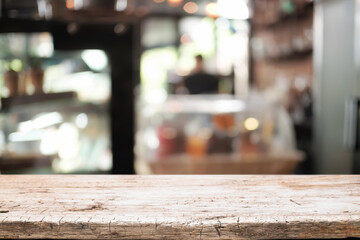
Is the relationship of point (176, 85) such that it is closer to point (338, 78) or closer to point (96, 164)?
point (338, 78)

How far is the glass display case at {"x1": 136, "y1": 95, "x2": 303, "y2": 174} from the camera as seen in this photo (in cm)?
347

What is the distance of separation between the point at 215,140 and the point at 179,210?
9.60ft

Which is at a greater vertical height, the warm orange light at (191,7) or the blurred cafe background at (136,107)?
the warm orange light at (191,7)

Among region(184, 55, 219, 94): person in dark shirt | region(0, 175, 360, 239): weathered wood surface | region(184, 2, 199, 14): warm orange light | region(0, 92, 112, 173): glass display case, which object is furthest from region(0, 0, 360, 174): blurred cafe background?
region(184, 2, 199, 14): warm orange light

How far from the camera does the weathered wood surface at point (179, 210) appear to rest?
2.19ft

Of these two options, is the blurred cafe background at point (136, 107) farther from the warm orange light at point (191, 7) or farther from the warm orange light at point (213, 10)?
the warm orange light at point (191, 7)

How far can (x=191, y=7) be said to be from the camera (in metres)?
10.1

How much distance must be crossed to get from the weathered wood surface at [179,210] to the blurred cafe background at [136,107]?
68.0 inches

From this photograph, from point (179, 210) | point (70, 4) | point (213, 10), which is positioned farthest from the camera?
point (213, 10)

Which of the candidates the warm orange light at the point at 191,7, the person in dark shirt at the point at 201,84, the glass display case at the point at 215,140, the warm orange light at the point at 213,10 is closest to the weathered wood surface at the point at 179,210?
the glass display case at the point at 215,140

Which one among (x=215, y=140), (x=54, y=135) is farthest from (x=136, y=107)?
(x=54, y=135)

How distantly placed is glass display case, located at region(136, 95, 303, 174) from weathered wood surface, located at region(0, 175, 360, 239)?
2.56 m

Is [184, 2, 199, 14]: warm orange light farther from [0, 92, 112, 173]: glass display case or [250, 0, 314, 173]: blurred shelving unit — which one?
[0, 92, 112, 173]: glass display case

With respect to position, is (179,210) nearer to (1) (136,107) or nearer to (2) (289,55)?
(1) (136,107)
